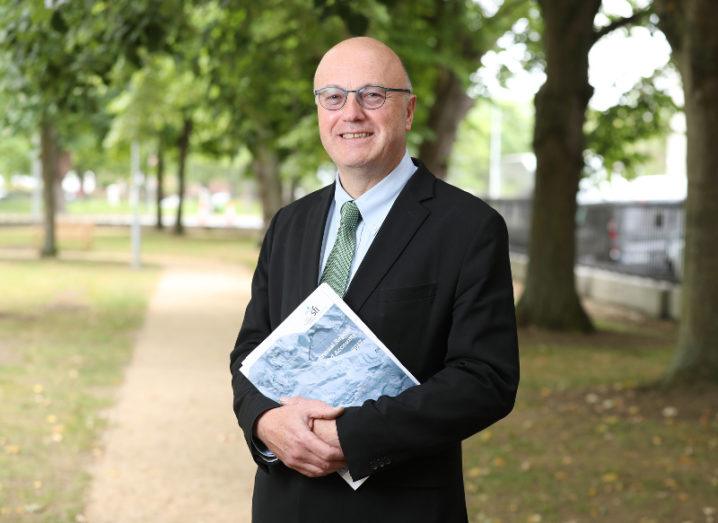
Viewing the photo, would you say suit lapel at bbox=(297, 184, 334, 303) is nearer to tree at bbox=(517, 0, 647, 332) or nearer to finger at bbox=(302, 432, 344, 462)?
finger at bbox=(302, 432, 344, 462)

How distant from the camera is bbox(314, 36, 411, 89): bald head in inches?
112

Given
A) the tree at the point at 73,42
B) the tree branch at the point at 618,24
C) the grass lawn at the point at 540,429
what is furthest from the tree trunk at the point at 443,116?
the tree at the point at 73,42

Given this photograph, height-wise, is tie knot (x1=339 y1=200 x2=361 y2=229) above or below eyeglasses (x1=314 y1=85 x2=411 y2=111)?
below

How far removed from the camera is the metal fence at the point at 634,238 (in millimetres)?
20328

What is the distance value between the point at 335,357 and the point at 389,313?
0.53 feet

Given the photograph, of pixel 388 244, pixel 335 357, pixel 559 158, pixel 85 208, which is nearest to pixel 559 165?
pixel 559 158

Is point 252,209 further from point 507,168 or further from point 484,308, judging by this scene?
point 484,308

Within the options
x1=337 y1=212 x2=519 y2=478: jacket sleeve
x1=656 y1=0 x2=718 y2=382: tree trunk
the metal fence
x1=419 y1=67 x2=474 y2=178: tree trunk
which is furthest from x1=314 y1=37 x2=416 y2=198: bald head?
x1=419 y1=67 x2=474 y2=178: tree trunk

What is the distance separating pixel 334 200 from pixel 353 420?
622 mm

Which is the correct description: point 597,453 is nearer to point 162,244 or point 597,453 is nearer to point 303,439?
point 303,439

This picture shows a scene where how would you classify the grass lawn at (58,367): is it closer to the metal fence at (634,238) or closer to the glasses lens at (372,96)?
the glasses lens at (372,96)

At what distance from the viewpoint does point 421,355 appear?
2795 millimetres

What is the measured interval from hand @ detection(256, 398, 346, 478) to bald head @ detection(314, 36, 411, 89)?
30.5 inches

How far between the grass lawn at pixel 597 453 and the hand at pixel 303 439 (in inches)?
163
